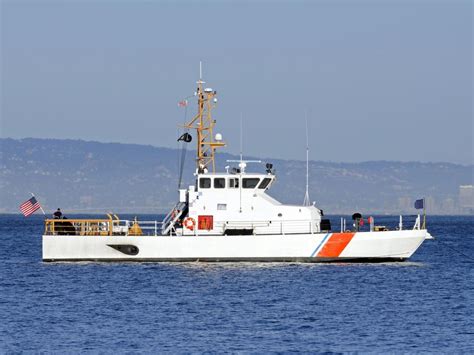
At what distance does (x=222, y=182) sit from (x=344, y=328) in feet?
53.1

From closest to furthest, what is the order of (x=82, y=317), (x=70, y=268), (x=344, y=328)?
(x=344, y=328)
(x=82, y=317)
(x=70, y=268)

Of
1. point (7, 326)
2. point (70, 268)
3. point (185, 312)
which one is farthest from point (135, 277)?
point (7, 326)

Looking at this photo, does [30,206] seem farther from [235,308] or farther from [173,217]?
[235,308]

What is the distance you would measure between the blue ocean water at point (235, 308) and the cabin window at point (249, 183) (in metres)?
3.31

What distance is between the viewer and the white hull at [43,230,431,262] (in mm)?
48188

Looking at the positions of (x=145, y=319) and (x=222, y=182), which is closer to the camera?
(x=145, y=319)

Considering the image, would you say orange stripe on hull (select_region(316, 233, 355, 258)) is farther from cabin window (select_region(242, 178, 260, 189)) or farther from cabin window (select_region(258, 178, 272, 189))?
cabin window (select_region(242, 178, 260, 189))

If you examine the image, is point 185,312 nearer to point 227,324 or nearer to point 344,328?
point 227,324

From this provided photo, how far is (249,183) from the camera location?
48.8 m

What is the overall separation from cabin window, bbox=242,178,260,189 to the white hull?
7.32 feet

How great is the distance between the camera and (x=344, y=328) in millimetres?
33562

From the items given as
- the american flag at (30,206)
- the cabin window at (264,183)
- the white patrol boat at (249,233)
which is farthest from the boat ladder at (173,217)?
the american flag at (30,206)

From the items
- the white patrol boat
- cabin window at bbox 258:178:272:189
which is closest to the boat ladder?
the white patrol boat

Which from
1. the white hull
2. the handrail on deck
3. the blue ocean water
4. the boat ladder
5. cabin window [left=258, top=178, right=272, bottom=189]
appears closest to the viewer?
the blue ocean water
